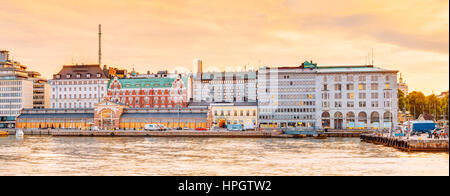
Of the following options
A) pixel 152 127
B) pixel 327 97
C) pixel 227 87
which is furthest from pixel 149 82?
pixel 327 97

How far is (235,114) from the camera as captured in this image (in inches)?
6220

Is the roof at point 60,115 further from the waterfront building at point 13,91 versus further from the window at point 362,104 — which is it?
the window at point 362,104

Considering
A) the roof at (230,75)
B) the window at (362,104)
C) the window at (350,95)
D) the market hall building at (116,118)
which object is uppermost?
the roof at (230,75)

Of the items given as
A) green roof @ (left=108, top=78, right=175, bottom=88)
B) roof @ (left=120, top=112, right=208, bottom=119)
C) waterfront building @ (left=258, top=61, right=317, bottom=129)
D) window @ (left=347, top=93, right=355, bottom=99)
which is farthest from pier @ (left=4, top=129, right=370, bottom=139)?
green roof @ (left=108, top=78, right=175, bottom=88)

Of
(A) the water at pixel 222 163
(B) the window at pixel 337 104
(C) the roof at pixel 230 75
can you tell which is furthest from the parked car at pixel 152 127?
(A) the water at pixel 222 163

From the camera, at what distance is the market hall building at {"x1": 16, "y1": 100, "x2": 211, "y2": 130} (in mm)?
147500

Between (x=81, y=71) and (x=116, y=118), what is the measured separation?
1554 inches

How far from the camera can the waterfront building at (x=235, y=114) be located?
158 m

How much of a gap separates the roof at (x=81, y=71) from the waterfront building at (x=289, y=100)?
55.8 m

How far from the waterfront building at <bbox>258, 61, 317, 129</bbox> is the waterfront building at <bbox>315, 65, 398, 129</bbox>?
264cm

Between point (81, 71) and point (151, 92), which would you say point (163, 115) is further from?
point (81, 71)
